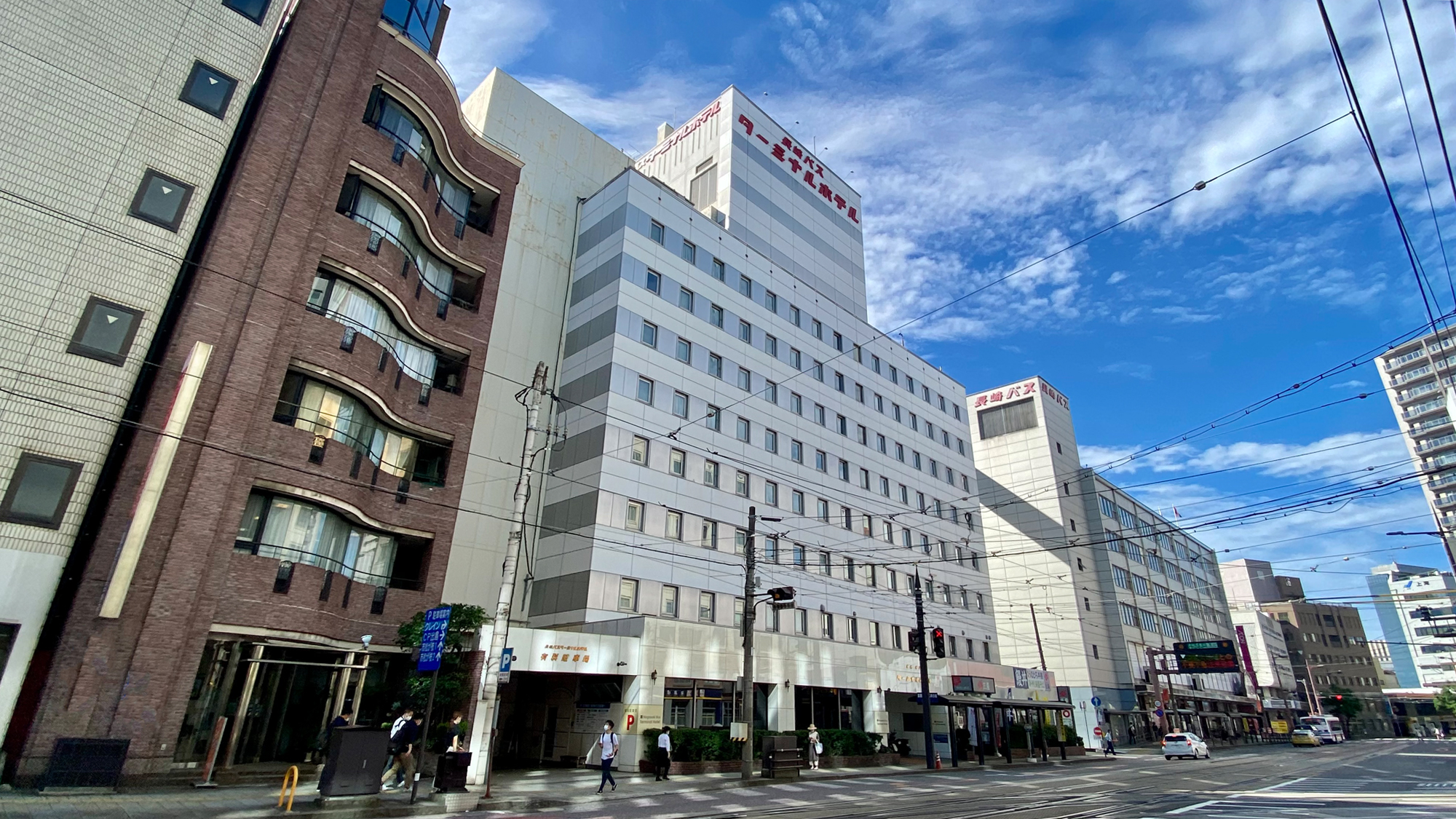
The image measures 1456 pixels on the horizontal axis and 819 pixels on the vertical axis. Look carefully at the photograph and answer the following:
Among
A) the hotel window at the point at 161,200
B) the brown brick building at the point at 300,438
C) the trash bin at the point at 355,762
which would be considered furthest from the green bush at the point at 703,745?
the hotel window at the point at 161,200

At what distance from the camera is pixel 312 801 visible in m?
15.5

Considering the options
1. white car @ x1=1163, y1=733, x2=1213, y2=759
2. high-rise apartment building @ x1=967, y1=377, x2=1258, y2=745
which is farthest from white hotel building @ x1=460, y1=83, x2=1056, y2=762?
high-rise apartment building @ x1=967, y1=377, x2=1258, y2=745

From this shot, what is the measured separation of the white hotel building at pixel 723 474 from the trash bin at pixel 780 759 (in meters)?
4.96

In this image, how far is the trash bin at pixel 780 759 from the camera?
24.5m

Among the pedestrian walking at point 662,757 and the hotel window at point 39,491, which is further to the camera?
the pedestrian walking at point 662,757

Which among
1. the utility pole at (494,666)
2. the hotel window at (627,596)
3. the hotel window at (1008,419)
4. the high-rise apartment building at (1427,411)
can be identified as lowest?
the utility pole at (494,666)

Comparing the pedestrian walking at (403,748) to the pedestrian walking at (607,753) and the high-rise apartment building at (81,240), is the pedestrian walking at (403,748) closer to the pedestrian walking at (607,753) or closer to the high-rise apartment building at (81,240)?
the pedestrian walking at (607,753)

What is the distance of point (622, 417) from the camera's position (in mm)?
32594

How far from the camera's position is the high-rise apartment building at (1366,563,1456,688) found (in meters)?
123

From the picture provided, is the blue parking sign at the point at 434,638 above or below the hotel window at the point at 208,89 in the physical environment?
below

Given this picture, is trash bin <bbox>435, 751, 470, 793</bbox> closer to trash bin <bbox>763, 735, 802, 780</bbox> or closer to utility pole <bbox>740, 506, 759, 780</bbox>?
utility pole <bbox>740, 506, 759, 780</bbox>

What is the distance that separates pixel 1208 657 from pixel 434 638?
6951 cm

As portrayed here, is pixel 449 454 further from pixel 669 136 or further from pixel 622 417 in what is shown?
pixel 669 136

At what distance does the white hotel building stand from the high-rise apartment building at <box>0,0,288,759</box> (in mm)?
12476
